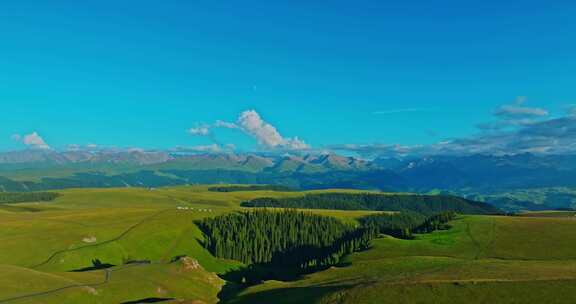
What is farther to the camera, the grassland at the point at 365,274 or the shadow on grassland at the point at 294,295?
the shadow on grassland at the point at 294,295

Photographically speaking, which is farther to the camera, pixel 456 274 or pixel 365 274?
pixel 365 274

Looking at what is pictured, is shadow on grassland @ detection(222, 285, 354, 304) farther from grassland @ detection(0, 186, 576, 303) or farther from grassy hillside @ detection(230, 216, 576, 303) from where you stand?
grassland @ detection(0, 186, 576, 303)

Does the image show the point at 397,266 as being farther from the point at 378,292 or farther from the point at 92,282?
the point at 92,282

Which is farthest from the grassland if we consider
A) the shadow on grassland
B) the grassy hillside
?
the shadow on grassland

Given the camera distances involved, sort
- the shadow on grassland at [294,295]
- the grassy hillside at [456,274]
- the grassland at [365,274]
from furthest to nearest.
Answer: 1. the shadow on grassland at [294,295]
2. the grassland at [365,274]
3. the grassy hillside at [456,274]

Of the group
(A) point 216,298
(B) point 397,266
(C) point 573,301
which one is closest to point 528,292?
(C) point 573,301

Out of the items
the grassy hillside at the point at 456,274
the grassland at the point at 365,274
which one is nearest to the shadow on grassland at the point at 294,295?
the grassy hillside at the point at 456,274

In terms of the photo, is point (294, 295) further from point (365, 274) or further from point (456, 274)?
point (456, 274)

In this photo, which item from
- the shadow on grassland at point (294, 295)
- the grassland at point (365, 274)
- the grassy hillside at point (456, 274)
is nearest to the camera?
the grassy hillside at point (456, 274)

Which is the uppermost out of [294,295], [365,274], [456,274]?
[456,274]

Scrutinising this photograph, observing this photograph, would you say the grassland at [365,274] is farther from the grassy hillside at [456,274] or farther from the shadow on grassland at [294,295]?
the shadow on grassland at [294,295]

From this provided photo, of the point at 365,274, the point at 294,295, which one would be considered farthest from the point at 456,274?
the point at 294,295
